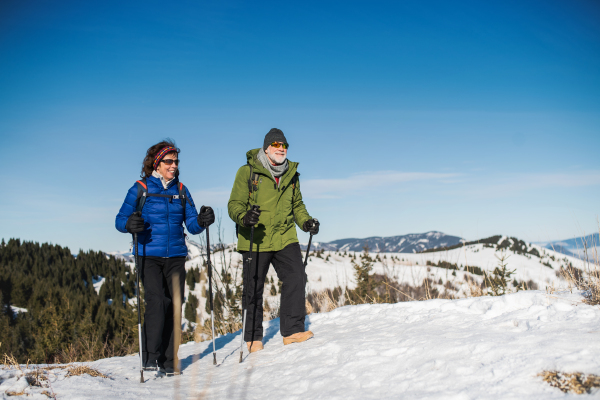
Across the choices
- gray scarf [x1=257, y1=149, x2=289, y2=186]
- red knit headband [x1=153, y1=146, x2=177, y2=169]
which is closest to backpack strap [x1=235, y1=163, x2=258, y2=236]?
gray scarf [x1=257, y1=149, x2=289, y2=186]

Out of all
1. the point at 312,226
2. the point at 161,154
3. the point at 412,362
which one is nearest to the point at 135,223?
the point at 161,154

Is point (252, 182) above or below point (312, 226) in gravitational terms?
above

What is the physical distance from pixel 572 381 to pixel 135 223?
10.6 feet

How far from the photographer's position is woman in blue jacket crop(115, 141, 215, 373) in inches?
141

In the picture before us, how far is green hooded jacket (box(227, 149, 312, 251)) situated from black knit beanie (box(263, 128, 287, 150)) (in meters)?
0.18

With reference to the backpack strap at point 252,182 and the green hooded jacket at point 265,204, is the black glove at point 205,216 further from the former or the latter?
the backpack strap at point 252,182

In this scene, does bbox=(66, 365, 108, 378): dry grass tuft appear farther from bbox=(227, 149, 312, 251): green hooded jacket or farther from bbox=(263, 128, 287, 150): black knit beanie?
bbox=(263, 128, 287, 150): black knit beanie

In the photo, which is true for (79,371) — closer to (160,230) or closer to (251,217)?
(160,230)

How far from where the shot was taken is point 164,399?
2.66 metres

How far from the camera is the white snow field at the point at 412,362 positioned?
2.06m

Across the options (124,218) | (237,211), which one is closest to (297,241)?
(237,211)

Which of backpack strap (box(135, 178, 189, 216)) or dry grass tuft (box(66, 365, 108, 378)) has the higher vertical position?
backpack strap (box(135, 178, 189, 216))

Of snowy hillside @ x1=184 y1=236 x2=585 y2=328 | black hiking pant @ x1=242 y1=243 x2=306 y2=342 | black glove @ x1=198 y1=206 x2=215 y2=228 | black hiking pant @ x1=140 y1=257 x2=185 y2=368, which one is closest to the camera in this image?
black hiking pant @ x1=140 y1=257 x2=185 y2=368

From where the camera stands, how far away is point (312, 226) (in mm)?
4078
